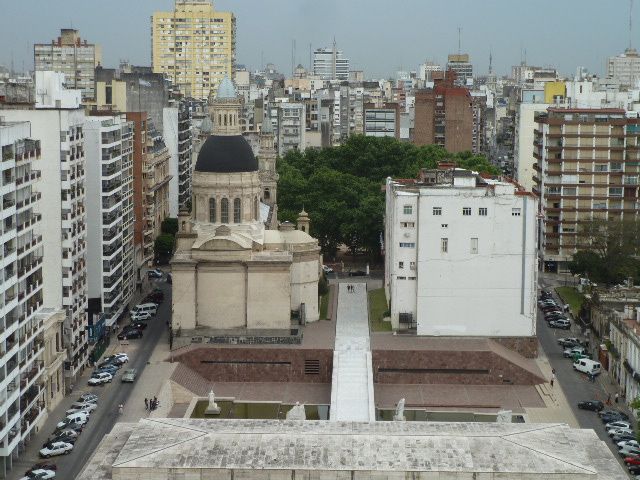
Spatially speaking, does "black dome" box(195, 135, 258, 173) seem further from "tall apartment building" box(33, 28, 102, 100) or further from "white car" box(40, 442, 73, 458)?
"tall apartment building" box(33, 28, 102, 100)

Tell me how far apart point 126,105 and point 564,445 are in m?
84.5

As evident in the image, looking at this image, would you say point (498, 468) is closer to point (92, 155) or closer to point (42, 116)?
point (42, 116)

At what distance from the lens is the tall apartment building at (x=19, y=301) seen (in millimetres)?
58219

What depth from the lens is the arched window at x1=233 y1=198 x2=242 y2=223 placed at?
289 ft

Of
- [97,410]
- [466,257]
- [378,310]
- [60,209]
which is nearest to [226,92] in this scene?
[378,310]

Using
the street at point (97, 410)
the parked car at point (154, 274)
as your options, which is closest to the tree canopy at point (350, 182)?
the parked car at point (154, 274)

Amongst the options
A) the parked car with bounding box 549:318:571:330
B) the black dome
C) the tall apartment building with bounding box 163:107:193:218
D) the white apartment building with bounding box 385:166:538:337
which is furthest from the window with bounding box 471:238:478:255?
the tall apartment building with bounding box 163:107:193:218

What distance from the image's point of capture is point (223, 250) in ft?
271

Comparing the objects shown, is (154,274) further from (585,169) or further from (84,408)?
(84,408)

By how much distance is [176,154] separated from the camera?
131 metres

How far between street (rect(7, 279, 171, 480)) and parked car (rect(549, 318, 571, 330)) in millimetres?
28573

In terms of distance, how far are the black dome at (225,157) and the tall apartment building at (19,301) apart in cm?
2385

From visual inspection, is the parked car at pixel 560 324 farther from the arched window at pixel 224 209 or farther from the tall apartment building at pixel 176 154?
the tall apartment building at pixel 176 154

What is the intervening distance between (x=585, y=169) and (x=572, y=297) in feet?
43.3
